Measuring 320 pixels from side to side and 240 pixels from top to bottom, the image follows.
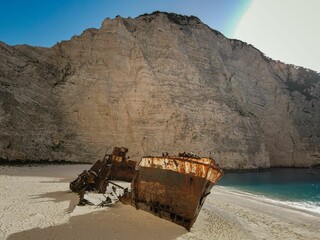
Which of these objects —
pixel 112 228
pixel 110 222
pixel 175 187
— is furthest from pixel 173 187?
pixel 112 228

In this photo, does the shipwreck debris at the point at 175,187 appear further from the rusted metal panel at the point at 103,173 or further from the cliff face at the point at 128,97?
the cliff face at the point at 128,97

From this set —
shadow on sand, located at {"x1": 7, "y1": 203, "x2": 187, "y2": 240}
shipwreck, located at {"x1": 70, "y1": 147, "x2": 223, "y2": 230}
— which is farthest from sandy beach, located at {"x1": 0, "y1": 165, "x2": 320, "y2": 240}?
shipwreck, located at {"x1": 70, "y1": 147, "x2": 223, "y2": 230}

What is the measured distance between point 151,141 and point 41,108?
39.5 ft

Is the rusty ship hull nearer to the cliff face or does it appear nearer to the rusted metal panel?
the rusted metal panel

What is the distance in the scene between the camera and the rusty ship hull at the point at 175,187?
30.8 ft

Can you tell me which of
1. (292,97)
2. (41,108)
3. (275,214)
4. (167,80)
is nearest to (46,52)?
(41,108)

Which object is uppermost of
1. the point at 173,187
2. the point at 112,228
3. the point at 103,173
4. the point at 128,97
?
the point at 128,97

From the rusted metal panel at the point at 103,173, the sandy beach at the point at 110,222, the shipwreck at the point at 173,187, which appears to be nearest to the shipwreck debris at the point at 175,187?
the shipwreck at the point at 173,187

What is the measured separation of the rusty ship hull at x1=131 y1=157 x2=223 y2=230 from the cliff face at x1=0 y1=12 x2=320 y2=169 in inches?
746

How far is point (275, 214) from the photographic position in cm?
1433

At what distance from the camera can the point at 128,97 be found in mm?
34719

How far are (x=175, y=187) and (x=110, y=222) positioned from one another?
2.32 meters

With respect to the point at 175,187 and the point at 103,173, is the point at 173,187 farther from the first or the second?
the point at 103,173

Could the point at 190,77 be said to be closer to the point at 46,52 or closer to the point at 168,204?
the point at 46,52
